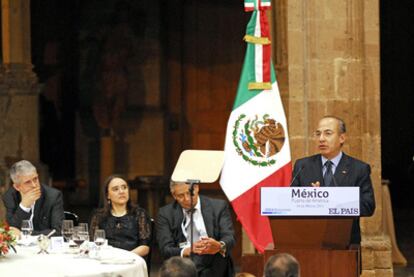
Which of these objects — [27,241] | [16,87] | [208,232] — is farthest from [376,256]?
[16,87]

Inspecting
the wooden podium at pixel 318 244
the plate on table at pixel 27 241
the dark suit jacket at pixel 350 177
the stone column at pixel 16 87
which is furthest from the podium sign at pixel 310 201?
the stone column at pixel 16 87

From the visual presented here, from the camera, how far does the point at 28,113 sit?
13.9 m

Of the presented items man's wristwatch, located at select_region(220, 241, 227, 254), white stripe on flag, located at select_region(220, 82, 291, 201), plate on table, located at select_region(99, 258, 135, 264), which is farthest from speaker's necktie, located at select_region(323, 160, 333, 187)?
plate on table, located at select_region(99, 258, 135, 264)

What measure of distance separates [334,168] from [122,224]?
154 cm

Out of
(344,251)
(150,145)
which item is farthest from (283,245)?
(150,145)

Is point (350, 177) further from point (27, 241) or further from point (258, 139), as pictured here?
point (27, 241)

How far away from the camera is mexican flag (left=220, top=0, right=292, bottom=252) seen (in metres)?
9.27

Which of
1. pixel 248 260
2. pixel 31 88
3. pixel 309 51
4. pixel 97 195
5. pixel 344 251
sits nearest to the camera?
pixel 344 251

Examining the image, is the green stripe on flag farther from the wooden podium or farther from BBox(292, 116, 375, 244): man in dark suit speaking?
the wooden podium

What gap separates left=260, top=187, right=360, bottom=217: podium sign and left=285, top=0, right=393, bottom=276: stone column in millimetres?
2876

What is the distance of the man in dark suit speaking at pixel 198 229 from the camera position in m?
8.32

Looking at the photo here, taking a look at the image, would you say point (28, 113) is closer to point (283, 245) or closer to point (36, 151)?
point (36, 151)

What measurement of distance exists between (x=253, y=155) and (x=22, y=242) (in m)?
2.14

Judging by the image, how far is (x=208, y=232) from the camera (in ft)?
27.7
